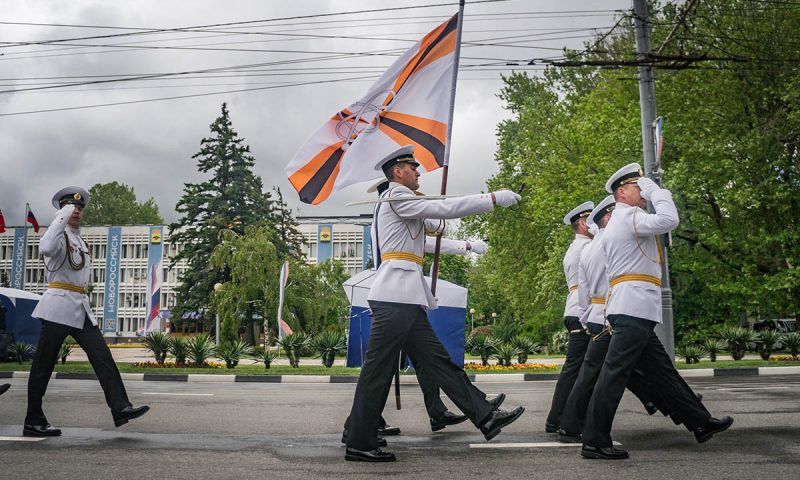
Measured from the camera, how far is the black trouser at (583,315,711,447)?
5395 mm

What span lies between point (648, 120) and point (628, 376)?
9406 millimetres

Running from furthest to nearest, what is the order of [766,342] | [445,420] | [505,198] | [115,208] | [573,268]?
[115,208]
[766,342]
[573,268]
[445,420]
[505,198]

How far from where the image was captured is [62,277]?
678cm

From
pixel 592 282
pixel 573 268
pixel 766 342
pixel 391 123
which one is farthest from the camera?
pixel 766 342

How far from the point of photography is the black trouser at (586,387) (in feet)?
20.2

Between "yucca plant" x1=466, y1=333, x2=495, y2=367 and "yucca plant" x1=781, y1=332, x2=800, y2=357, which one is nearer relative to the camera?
"yucca plant" x1=466, y1=333, x2=495, y2=367

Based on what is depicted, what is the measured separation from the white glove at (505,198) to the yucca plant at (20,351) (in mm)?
21978

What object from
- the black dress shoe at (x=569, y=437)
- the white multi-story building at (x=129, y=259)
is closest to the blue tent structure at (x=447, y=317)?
the black dress shoe at (x=569, y=437)

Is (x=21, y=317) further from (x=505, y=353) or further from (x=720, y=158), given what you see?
(x=720, y=158)

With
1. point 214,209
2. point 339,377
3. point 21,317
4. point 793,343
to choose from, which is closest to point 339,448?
point 339,377

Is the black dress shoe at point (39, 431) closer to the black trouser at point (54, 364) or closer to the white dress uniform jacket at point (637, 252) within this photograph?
the black trouser at point (54, 364)

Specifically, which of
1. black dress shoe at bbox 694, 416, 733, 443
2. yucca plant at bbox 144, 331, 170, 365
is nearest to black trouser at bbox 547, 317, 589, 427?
black dress shoe at bbox 694, 416, 733, 443

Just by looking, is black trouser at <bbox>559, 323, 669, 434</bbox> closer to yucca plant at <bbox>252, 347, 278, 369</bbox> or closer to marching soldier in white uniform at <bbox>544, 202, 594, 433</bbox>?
marching soldier in white uniform at <bbox>544, 202, 594, 433</bbox>

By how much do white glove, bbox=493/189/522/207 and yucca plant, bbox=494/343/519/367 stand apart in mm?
15821
